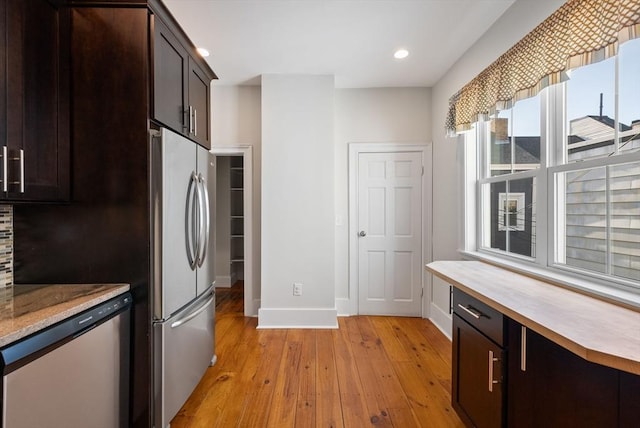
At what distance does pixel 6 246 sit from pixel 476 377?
2.63 m

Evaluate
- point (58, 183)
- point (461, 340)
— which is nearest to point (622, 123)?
point (461, 340)

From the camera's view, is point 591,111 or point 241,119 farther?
point 241,119

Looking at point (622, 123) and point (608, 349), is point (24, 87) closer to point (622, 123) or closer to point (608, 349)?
point (608, 349)

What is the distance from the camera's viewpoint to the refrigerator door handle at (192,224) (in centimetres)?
188

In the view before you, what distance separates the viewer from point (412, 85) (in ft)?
11.3

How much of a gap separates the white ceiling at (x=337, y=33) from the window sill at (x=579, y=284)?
6.00 ft

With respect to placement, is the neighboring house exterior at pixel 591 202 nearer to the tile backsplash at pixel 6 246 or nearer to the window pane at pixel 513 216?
the window pane at pixel 513 216

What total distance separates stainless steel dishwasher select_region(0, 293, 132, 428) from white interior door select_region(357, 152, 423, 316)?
2573 millimetres

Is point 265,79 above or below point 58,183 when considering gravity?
above

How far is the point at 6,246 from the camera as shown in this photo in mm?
1585

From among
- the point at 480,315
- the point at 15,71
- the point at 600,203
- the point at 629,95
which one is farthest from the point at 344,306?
the point at 15,71

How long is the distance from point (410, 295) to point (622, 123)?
2.60 m

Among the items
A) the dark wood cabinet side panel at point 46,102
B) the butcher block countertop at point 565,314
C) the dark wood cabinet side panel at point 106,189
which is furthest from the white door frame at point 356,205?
the dark wood cabinet side panel at point 46,102

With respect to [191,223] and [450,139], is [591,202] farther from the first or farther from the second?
[191,223]
